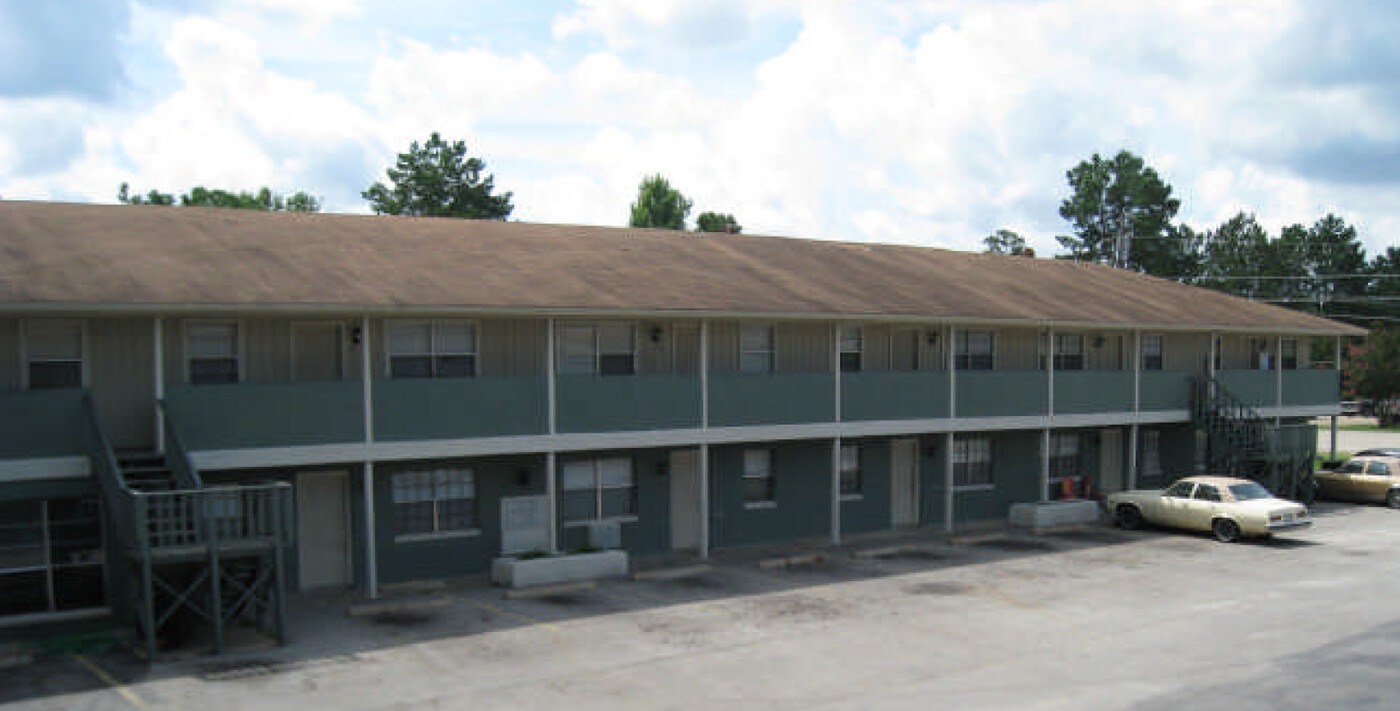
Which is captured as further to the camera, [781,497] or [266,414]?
[781,497]

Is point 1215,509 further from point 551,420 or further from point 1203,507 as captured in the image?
point 551,420

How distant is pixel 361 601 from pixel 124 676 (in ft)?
14.9

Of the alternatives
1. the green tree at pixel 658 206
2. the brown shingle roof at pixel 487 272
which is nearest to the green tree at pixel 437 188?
the green tree at pixel 658 206

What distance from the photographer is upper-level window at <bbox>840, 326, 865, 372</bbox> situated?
24.8 meters

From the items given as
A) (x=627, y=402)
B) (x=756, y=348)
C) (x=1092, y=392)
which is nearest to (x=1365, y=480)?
(x=1092, y=392)

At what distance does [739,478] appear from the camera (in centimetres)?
2331

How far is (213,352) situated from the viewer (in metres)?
18.1

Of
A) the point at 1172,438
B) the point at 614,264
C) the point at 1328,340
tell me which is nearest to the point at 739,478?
the point at 614,264

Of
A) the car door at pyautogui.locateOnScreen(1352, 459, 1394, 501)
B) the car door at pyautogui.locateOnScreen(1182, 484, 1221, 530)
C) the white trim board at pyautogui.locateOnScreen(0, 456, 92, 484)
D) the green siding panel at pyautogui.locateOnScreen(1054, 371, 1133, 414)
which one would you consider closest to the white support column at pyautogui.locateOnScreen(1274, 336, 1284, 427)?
the car door at pyautogui.locateOnScreen(1352, 459, 1394, 501)

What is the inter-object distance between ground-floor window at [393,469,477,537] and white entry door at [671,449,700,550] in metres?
4.37

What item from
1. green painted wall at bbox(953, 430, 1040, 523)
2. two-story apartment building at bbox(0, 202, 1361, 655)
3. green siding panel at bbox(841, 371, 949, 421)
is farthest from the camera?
green painted wall at bbox(953, 430, 1040, 523)

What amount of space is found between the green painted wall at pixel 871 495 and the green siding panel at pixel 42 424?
15.1 metres

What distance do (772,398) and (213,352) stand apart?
33.6 ft

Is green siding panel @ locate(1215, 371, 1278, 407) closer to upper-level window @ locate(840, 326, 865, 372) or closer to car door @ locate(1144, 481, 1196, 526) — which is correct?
car door @ locate(1144, 481, 1196, 526)
